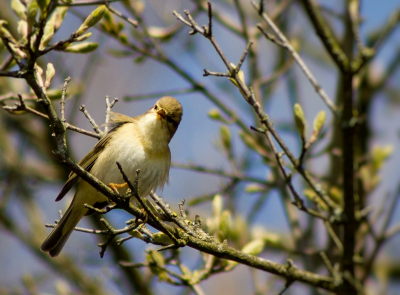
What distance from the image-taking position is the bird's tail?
13.3 feet

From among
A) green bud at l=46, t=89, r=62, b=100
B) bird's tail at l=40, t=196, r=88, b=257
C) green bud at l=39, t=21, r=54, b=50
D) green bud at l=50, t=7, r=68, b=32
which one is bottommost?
bird's tail at l=40, t=196, r=88, b=257

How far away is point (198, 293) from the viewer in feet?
10.1

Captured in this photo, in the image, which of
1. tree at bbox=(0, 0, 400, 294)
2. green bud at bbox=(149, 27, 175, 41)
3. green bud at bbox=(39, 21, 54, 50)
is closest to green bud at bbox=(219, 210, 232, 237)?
tree at bbox=(0, 0, 400, 294)

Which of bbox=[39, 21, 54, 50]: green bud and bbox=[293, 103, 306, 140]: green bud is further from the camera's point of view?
bbox=[293, 103, 306, 140]: green bud

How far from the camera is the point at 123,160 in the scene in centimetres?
372

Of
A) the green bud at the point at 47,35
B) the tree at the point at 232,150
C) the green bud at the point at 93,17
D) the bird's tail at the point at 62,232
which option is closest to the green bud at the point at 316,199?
the tree at the point at 232,150

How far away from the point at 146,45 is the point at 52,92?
1343 millimetres

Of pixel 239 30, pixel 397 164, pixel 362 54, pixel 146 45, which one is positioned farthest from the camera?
pixel 397 164

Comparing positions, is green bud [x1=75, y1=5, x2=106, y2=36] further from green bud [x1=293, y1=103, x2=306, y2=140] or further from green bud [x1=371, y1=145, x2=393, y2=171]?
green bud [x1=371, y1=145, x2=393, y2=171]

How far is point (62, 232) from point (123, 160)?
980 millimetres

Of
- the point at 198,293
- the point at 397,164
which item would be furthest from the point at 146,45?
the point at 397,164

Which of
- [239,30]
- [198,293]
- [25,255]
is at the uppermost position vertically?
[239,30]

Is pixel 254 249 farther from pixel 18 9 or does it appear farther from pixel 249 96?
pixel 18 9

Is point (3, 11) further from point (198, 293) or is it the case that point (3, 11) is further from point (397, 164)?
point (397, 164)
